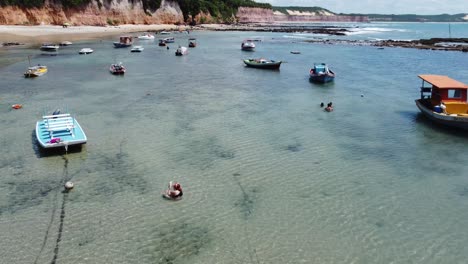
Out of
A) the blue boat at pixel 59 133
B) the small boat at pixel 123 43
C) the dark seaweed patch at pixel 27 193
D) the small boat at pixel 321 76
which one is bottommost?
the dark seaweed patch at pixel 27 193

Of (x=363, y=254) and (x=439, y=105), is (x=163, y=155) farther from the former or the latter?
(x=439, y=105)

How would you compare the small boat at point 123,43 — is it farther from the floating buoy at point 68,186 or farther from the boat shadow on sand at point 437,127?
the floating buoy at point 68,186

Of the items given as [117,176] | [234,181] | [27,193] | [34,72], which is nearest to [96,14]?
[34,72]

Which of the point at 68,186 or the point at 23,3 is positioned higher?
the point at 23,3

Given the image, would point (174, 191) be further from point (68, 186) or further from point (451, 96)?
point (451, 96)

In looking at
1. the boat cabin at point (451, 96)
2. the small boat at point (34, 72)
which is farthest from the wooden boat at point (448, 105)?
the small boat at point (34, 72)
